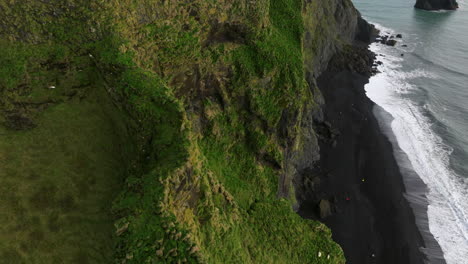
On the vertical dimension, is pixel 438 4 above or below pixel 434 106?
above

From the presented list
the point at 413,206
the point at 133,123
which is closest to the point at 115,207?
the point at 133,123

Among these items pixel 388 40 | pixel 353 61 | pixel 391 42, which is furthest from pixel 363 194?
pixel 388 40

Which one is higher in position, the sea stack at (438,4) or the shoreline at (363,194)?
the sea stack at (438,4)

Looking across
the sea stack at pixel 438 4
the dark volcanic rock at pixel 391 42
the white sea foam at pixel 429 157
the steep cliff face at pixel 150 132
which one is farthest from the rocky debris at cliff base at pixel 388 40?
the steep cliff face at pixel 150 132

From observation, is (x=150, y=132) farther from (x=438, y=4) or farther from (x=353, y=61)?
(x=438, y=4)

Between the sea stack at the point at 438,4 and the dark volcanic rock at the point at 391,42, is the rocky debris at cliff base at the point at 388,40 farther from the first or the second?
the sea stack at the point at 438,4

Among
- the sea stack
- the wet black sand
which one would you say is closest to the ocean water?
the wet black sand
